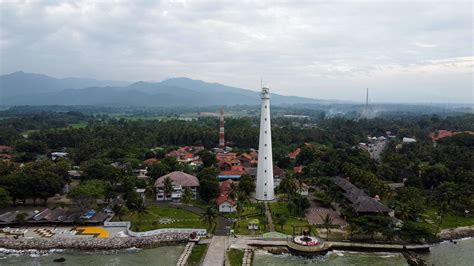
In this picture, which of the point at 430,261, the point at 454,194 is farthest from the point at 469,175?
the point at 430,261

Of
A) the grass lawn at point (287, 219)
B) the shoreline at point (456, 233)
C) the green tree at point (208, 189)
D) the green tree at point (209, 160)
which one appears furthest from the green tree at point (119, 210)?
the shoreline at point (456, 233)

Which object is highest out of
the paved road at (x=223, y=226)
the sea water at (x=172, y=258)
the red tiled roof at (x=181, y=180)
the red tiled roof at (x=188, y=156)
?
the red tiled roof at (x=181, y=180)

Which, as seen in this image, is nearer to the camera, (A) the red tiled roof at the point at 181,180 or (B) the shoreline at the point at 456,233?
(B) the shoreline at the point at 456,233

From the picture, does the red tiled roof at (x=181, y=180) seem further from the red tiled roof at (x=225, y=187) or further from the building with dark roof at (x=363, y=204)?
the building with dark roof at (x=363, y=204)

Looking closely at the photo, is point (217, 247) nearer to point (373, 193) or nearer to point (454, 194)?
point (373, 193)

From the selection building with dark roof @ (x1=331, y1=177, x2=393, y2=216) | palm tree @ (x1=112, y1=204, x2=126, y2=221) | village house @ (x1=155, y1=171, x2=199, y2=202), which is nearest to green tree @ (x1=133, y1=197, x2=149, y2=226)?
palm tree @ (x1=112, y1=204, x2=126, y2=221)

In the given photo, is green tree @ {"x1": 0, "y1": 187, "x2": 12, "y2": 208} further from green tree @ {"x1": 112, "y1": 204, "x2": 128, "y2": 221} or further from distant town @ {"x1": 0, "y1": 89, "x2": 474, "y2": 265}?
green tree @ {"x1": 112, "y1": 204, "x2": 128, "y2": 221}
